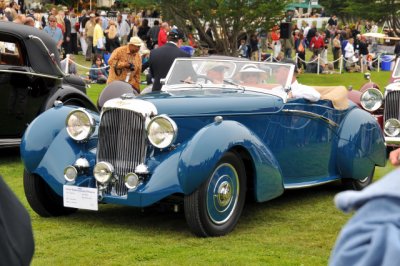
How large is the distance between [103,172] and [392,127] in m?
5.87

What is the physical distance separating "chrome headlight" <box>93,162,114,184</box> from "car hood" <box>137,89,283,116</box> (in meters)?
0.66

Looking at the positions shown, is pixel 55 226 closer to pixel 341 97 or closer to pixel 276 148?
pixel 276 148

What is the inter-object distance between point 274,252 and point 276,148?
175cm

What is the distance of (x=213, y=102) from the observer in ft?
25.1

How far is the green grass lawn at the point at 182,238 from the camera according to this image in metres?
6.39

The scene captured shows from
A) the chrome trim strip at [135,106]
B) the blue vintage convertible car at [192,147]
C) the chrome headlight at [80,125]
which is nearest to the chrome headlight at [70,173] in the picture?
the blue vintage convertible car at [192,147]

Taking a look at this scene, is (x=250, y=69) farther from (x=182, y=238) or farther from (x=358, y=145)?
(x=182, y=238)

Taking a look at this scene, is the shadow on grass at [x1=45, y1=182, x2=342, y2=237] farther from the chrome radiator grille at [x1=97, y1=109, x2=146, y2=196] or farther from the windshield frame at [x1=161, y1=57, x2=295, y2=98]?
the windshield frame at [x1=161, y1=57, x2=295, y2=98]

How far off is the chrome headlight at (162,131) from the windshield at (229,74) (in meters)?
1.57

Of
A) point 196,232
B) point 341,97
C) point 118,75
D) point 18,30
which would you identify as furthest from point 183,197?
point 118,75

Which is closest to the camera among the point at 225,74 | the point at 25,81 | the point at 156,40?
the point at 225,74

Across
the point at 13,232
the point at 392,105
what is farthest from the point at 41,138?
the point at 392,105

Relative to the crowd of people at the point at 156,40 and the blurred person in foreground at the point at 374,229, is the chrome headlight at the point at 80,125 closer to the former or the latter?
the blurred person in foreground at the point at 374,229

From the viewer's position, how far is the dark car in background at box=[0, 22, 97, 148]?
10.6m
